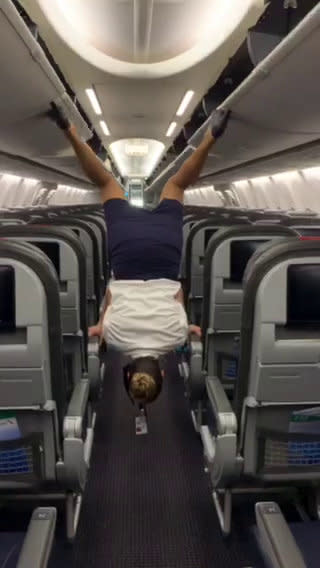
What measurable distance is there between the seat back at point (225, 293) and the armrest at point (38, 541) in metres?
1.80

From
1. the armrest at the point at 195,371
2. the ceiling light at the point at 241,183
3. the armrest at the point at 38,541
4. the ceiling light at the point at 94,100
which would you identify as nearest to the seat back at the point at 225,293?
the armrest at the point at 195,371

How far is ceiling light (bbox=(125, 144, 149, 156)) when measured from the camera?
46.9 ft

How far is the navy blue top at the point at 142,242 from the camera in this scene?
3.19 metres

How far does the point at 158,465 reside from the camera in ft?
12.3

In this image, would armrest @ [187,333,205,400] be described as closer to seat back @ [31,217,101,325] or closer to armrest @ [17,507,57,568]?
seat back @ [31,217,101,325]

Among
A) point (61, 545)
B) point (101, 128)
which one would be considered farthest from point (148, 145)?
point (61, 545)

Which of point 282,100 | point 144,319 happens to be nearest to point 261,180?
point 282,100

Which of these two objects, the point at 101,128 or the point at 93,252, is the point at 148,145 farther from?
the point at 93,252

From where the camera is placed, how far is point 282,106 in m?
5.04

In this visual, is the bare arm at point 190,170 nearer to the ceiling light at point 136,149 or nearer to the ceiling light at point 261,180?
the ceiling light at point 136,149

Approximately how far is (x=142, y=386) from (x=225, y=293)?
44.1 inches

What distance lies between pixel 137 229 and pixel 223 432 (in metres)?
A: 1.32

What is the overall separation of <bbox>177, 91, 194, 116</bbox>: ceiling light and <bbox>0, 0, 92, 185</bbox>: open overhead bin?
5.14ft

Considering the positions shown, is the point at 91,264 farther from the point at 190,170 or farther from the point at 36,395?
the point at 36,395
